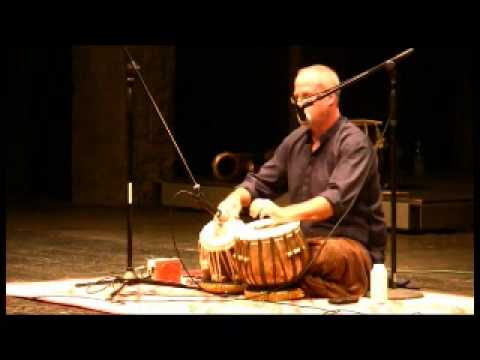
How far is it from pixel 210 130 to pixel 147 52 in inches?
72.8

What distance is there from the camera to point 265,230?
4.73 m

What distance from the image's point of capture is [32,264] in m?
6.27

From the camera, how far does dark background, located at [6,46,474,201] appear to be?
36.3ft

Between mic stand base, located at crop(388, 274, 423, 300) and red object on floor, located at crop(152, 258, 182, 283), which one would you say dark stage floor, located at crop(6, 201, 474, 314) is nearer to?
mic stand base, located at crop(388, 274, 423, 300)

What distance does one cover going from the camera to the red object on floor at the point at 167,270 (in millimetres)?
5305

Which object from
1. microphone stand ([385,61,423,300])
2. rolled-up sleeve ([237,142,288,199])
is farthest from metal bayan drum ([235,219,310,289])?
rolled-up sleeve ([237,142,288,199])

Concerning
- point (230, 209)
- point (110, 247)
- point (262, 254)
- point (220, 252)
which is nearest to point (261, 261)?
point (262, 254)

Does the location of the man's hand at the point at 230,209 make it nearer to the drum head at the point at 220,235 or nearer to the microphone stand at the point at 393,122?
the drum head at the point at 220,235

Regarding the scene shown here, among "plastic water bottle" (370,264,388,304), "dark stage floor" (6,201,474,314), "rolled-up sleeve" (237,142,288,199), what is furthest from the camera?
"dark stage floor" (6,201,474,314)

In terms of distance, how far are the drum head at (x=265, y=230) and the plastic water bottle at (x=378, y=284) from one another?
409 millimetres

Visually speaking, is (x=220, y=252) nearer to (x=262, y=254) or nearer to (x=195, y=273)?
(x=262, y=254)

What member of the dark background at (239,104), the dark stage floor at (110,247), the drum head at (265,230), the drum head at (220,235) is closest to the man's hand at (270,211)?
the drum head at (265,230)

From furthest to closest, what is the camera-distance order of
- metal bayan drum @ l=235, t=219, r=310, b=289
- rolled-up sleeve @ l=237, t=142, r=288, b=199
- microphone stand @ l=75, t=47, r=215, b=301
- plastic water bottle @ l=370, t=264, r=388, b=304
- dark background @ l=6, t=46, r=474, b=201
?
dark background @ l=6, t=46, r=474, b=201 < rolled-up sleeve @ l=237, t=142, r=288, b=199 < microphone stand @ l=75, t=47, r=215, b=301 < plastic water bottle @ l=370, t=264, r=388, b=304 < metal bayan drum @ l=235, t=219, r=310, b=289

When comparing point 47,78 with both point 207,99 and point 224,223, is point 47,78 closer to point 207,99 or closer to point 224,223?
point 207,99
